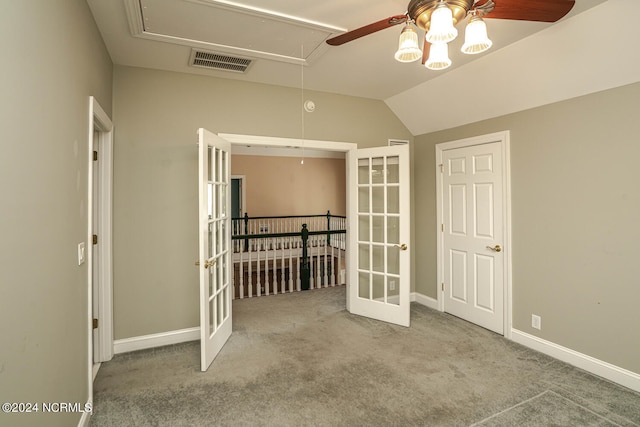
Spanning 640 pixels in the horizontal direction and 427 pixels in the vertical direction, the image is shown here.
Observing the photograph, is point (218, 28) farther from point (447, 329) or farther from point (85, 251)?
point (447, 329)

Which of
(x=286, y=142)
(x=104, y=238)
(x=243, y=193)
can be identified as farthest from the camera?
(x=243, y=193)

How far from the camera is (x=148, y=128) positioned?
311cm

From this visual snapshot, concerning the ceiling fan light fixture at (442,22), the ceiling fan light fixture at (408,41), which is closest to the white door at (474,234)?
the ceiling fan light fixture at (408,41)

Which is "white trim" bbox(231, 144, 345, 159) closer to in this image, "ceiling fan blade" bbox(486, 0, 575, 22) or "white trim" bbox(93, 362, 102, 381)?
"white trim" bbox(93, 362, 102, 381)

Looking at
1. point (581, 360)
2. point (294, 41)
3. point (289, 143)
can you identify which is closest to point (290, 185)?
point (289, 143)

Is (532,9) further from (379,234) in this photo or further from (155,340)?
(155,340)

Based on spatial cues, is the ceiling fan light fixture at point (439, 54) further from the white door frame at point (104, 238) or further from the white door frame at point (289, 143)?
the white door frame at point (104, 238)

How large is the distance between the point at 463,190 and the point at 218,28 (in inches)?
118

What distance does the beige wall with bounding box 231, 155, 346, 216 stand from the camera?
8.55 m

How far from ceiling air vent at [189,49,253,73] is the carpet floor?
2704 millimetres

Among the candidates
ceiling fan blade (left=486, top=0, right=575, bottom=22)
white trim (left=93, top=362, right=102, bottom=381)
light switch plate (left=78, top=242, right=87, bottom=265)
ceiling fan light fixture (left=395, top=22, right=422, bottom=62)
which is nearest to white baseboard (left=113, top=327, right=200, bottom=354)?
white trim (left=93, top=362, right=102, bottom=381)

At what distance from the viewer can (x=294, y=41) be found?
2611 millimetres

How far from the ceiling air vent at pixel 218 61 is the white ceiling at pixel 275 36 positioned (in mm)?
84

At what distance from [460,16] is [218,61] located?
2.21m
